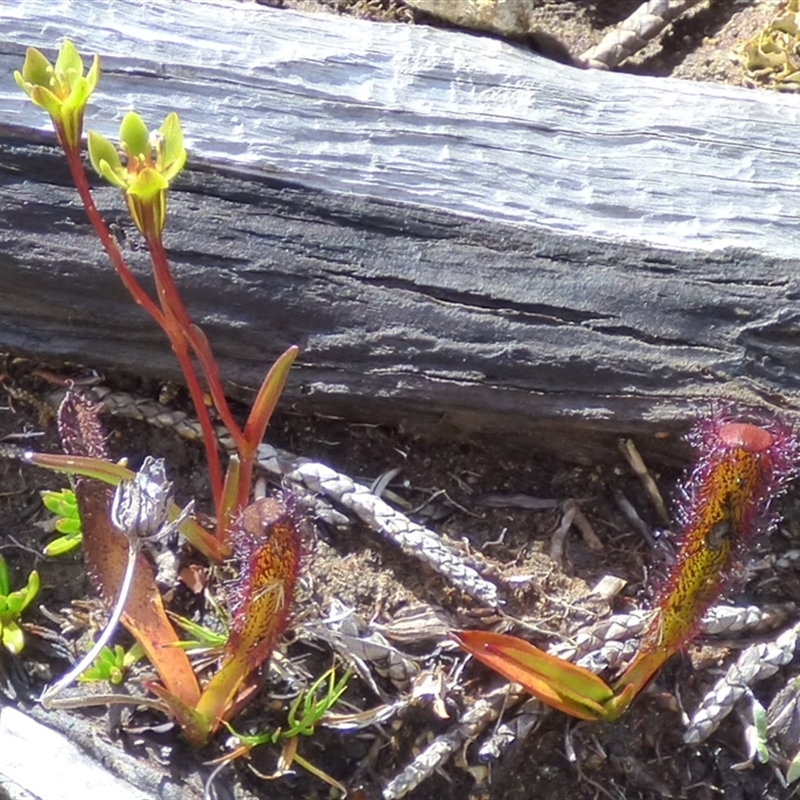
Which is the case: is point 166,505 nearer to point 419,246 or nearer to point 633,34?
point 419,246

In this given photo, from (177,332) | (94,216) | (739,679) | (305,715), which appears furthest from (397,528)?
(94,216)

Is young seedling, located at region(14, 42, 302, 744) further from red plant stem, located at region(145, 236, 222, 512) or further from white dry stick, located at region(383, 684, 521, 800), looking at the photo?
white dry stick, located at region(383, 684, 521, 800)

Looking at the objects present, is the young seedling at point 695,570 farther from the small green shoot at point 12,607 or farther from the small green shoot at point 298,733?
the small green shoot at point 12,607

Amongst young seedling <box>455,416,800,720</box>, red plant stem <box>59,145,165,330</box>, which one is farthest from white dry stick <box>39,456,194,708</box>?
young seedling <box>455,416,800,720</box>

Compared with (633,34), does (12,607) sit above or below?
below

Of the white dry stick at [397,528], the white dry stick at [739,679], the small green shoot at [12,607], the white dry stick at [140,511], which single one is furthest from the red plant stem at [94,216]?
the white dry stick at [739,679]

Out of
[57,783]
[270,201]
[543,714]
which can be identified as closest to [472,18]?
[270,201]

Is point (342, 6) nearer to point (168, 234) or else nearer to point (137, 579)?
point (168, 234)

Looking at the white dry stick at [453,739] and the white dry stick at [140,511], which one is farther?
the white dry stick at [453,739]
